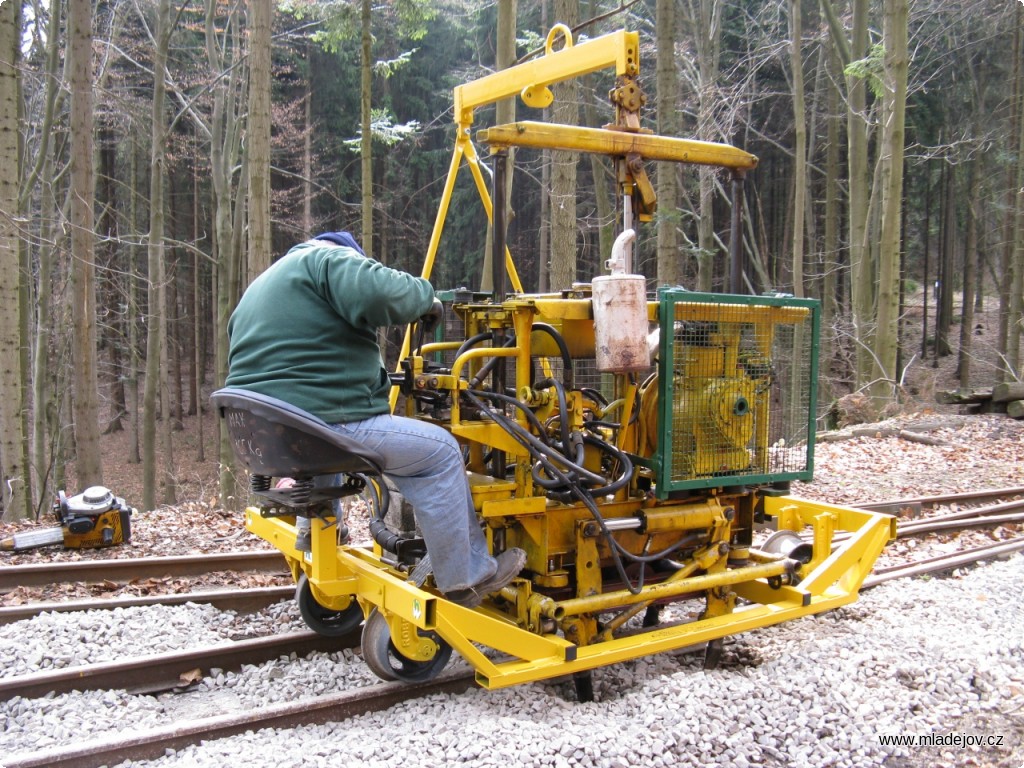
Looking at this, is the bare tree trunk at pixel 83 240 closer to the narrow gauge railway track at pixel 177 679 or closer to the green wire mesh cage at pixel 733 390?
the narrow gauge railway track at pixel 177 679

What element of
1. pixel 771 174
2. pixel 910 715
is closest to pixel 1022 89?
pixel 771 174

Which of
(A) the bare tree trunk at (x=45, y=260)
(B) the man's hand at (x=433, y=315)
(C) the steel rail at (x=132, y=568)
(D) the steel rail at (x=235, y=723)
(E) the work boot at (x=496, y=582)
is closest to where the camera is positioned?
(D) the steel rail at (x=235, y=723)

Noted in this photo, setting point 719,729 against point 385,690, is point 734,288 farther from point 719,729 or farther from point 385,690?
point 385,690

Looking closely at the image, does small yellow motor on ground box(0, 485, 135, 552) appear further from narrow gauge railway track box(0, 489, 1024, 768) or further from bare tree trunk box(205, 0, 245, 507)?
bare tree trunk box(205, 0, 245, 507)

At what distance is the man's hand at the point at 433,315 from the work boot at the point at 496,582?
116cm

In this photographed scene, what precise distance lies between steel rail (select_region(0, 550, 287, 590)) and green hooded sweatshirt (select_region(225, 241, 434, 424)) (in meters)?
3.12

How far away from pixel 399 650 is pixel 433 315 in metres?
1.62

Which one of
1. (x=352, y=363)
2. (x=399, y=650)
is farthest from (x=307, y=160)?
(x=399, y=650)

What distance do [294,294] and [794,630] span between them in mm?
3723

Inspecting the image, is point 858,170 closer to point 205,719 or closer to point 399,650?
point 399,650

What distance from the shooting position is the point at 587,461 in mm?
4457

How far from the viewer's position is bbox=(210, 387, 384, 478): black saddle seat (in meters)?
3.36

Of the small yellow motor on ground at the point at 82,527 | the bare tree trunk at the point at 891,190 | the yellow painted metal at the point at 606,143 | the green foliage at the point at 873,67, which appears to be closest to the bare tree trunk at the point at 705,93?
the green foliage at the point at 873,67

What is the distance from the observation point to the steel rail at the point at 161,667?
403 centimetres
